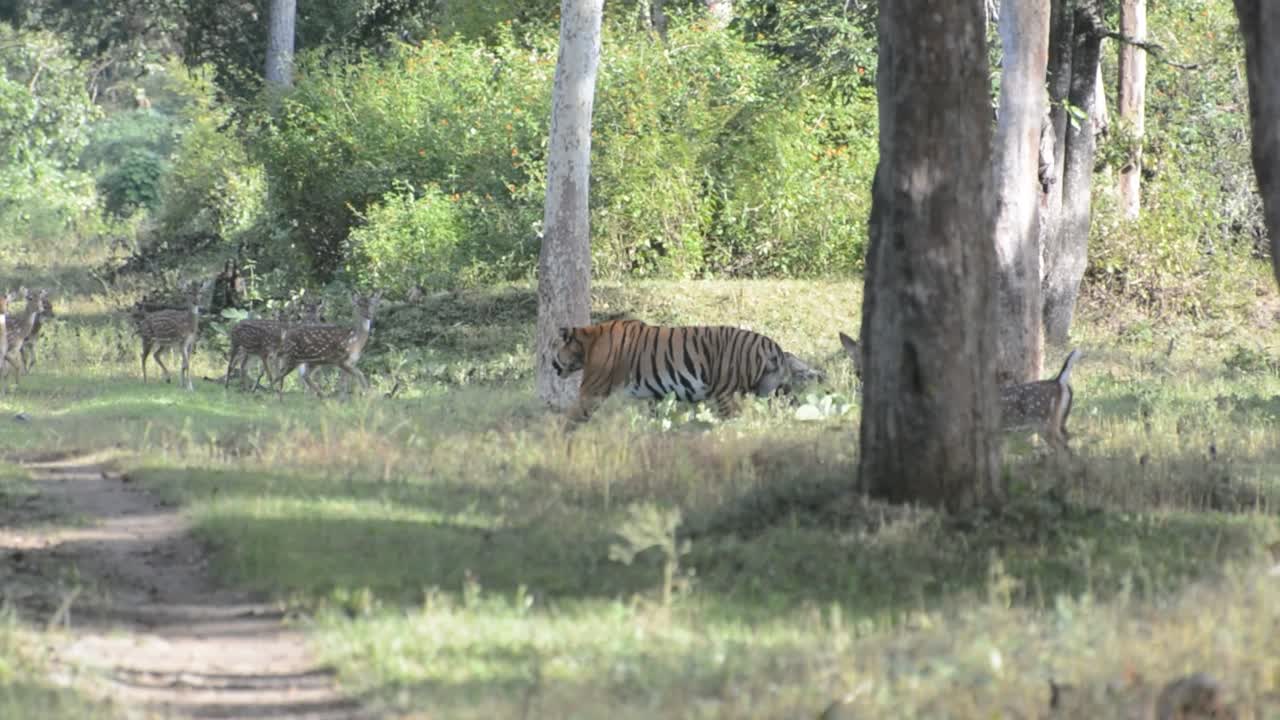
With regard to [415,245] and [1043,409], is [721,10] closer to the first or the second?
[415,245]

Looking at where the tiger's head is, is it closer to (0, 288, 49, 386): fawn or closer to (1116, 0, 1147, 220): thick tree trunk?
(0, 288, 49, 386): fawn

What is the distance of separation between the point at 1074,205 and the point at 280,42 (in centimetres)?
1936

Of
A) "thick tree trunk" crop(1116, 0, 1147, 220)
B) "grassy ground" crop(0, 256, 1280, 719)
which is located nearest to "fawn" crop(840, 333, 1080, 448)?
"grassy ground" crop(0, 256, 1280, 719)

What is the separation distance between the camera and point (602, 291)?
29344 millimetres

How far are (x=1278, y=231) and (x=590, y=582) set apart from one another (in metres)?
5.16

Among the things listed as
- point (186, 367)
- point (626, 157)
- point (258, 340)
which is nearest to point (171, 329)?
point (186, 367)

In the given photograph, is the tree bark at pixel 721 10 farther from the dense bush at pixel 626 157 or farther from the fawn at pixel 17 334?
the fawn at pixel 17 334

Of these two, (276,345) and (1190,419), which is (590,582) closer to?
(1190,419)

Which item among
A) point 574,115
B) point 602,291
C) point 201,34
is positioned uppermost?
point 201,34

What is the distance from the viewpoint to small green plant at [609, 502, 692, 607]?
10.1 meters

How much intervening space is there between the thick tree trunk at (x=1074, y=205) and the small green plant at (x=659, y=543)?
58.5 ft

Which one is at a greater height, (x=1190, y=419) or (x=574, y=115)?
(x=574, y=115)

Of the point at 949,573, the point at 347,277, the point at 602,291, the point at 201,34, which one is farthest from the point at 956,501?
the point at 201,34

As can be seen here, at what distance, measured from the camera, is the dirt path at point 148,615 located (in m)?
9.02
